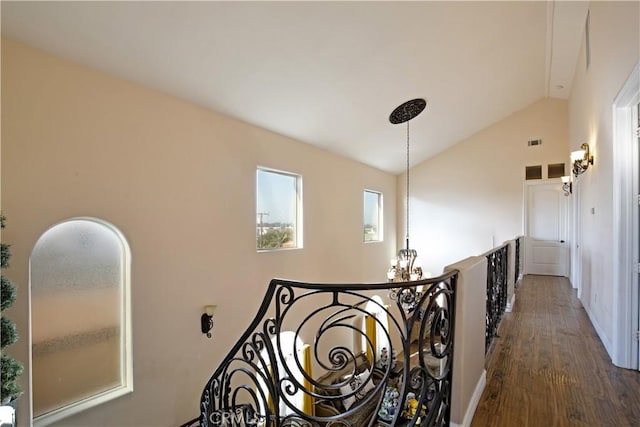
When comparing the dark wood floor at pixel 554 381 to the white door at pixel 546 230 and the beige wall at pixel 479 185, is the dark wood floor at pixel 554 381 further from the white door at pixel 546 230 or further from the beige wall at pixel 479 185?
the beige wall at pixel 479 185

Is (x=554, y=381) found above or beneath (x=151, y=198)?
beneath

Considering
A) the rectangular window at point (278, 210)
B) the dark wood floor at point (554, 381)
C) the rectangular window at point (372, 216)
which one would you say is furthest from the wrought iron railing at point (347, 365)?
the rectangular window at point (372, 216)

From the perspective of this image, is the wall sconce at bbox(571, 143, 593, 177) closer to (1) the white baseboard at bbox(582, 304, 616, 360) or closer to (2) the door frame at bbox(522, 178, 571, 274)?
(1) the white baseboard at bbox(582, 304, 616, 360)

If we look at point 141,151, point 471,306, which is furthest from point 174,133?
point 471,306

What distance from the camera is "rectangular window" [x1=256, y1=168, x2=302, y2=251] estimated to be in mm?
5090

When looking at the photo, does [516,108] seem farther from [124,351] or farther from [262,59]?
[124,351]

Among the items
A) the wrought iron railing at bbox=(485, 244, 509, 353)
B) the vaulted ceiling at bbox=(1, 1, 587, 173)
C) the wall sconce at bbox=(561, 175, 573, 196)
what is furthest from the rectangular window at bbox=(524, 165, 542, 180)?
the wrought iron railing at bbox=(485, 244, 509, 353)

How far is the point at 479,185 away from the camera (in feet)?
28.2

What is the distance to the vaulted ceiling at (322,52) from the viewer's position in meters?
2.82

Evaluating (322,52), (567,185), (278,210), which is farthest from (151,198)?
(567,185)

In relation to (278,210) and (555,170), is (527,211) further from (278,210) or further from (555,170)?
(278,210)

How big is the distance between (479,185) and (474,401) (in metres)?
7.48

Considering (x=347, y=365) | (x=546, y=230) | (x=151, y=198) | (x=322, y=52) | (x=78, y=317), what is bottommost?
(x=78, y=317)

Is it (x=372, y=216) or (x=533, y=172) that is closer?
(x=533, y=172)
